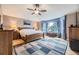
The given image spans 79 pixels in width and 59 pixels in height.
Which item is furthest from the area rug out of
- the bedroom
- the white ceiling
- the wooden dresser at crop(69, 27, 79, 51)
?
the white ceiling

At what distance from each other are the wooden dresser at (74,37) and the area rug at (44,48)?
0.13 metres

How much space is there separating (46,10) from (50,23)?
277mm

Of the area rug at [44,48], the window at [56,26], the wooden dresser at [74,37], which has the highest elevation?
the window at [56,26]

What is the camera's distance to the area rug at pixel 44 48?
1921 mm

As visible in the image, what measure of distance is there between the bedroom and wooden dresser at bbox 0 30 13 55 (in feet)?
0.09

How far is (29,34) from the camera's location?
2002 millimetres

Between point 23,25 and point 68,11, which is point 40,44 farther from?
point 68,11

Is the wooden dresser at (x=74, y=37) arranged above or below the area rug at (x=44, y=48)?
above

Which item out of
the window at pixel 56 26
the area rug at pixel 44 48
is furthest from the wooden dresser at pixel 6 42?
the window at pixel 56 26

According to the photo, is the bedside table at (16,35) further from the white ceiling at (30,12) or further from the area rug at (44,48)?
the white ceiling at (30,12)

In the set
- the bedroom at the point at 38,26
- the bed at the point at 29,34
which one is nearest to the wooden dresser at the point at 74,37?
the bedroom at the point at 38,26

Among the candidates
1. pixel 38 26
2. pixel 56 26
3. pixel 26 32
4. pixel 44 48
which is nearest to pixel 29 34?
pixel 26 32

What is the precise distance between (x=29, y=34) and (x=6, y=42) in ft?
1.55

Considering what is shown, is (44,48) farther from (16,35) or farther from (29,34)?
(16,35)
